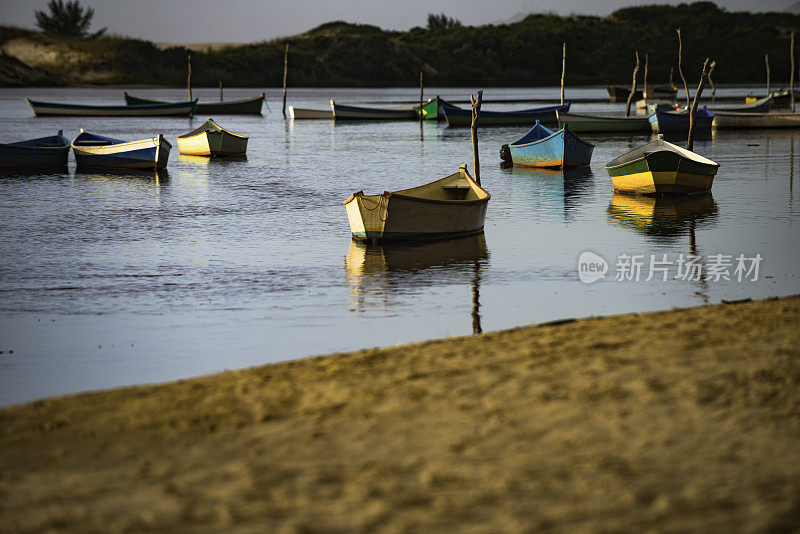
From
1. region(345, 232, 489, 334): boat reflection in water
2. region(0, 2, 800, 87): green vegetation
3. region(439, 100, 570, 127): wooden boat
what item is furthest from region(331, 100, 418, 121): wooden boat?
region(0, 2, 800, 87): green vegetation

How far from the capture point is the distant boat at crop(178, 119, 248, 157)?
3828 centimetres

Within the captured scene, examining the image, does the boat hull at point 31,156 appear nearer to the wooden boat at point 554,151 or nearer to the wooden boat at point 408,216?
the wooden boat at point 554,151

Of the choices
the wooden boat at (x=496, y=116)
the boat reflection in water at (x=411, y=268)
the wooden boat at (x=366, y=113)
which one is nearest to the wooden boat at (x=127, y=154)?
the boat reflection in water at (x=411, y=268)

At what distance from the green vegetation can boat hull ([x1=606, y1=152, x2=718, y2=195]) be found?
14306 cm

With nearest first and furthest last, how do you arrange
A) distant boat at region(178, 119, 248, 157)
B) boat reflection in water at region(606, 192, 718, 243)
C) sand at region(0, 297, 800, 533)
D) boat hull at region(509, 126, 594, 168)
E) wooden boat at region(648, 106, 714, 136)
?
sand at region(0, 297, 800, 533), boat reflection in water at region(606, 192, 718, 243), boat hull at region(509, 126, 594, 168), distant boat at region(178, 119, 248, 157), wooden boat at region(648, 106, 714, 136)

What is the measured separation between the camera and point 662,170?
23.6m

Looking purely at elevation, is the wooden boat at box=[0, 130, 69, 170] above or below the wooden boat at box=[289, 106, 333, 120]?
below

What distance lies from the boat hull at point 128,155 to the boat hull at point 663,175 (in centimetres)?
1655

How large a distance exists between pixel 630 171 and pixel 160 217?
1247 centimetres

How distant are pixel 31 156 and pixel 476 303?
82.5ft

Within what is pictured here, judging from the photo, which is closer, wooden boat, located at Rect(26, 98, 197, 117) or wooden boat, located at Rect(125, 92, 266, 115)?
wooden boat, located at Rect(26, 98, 197, 117)

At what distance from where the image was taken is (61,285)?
14.0 m

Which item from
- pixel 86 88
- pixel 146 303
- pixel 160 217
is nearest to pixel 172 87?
pixel 86 88

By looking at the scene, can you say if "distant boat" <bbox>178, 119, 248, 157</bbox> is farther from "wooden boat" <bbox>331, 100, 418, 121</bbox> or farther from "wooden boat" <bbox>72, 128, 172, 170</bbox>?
"wooden boat" <bbox>331, 100, 418, 121</bbox>
